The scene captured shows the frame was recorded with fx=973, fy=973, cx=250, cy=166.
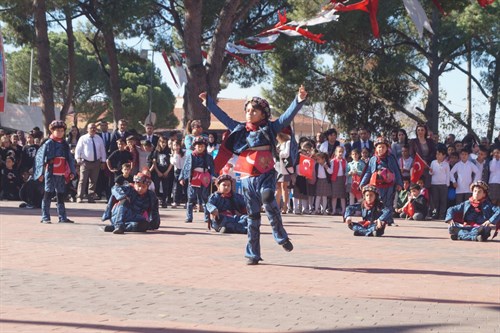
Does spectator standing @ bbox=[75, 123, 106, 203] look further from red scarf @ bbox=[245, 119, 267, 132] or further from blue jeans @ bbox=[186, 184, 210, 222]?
red scarf @ bbox=[245, 119, 267, 132]

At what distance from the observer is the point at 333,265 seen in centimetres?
1096

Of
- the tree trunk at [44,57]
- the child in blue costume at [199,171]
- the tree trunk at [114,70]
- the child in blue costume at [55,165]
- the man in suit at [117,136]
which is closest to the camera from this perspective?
the child in blue costume at [55,165]

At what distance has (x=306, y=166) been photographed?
21203mm

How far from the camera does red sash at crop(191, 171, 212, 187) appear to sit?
1711 cm

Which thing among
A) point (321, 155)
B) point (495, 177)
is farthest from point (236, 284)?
point (321, 155)

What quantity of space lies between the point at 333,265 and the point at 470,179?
10110 mm

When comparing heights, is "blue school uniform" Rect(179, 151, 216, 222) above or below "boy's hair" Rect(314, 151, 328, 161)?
below

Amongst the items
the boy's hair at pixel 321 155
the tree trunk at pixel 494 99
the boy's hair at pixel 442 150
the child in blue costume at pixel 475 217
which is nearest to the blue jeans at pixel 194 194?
the child in blue costume at pixel 475 217

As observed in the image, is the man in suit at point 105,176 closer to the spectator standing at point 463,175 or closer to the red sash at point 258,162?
the spectator standing at point 463,175

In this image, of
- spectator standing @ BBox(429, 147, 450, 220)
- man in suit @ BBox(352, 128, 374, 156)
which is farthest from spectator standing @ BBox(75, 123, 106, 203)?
spectator standing @ BBox(429, 147, 450, 220)

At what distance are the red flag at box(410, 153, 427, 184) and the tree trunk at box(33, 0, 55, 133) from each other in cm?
1099

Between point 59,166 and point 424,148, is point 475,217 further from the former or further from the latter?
point 59,166

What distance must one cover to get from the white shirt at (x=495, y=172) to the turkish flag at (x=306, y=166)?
149 inches

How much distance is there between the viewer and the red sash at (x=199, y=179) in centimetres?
1711
